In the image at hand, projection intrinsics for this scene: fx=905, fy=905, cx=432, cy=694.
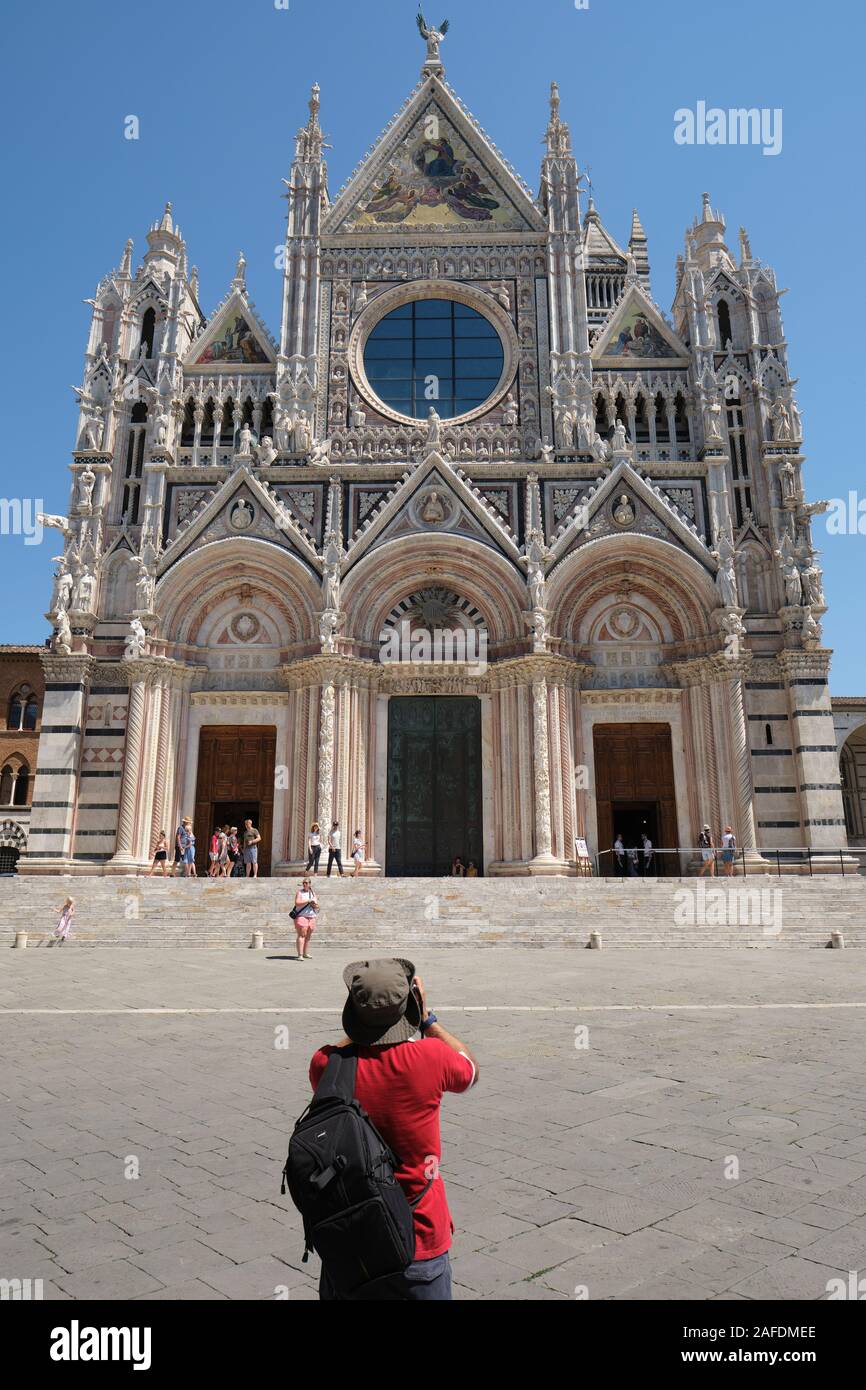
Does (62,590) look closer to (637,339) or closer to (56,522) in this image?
(56,522)

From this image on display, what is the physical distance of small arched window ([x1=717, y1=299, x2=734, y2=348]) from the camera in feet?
86.0

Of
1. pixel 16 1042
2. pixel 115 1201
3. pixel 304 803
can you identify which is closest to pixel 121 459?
pixel 304 803

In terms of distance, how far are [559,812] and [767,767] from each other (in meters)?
5.29

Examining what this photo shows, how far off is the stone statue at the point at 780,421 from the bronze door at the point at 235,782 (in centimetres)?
1576

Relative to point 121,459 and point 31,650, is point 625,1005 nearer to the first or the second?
point 121,459

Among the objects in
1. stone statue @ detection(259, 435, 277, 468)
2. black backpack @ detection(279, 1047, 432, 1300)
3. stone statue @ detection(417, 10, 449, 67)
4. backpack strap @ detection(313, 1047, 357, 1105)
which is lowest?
black backpack @ detection(279, 1047, 432, 1300)

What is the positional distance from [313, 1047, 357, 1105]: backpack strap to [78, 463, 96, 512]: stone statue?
24.2 meters

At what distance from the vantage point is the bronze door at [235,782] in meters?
23.4

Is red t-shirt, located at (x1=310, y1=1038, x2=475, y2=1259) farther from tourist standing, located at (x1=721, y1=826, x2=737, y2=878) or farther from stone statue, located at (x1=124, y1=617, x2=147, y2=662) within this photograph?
stone statue, located at (x1=124, y1=617, x2=147, y2=662)

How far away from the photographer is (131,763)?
22.2 m

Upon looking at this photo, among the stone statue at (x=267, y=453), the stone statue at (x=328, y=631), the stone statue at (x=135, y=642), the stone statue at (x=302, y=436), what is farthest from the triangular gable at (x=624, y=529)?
the stone statue at (x=135, y=642)

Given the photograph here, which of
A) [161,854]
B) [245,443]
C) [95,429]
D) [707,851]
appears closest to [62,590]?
[95,429]

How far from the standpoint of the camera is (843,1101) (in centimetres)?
557

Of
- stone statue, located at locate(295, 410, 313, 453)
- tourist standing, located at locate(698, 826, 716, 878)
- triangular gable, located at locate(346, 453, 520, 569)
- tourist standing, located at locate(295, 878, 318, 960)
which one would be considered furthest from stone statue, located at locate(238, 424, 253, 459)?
tourist standing, located at locate(698, 826, 716, 878)
